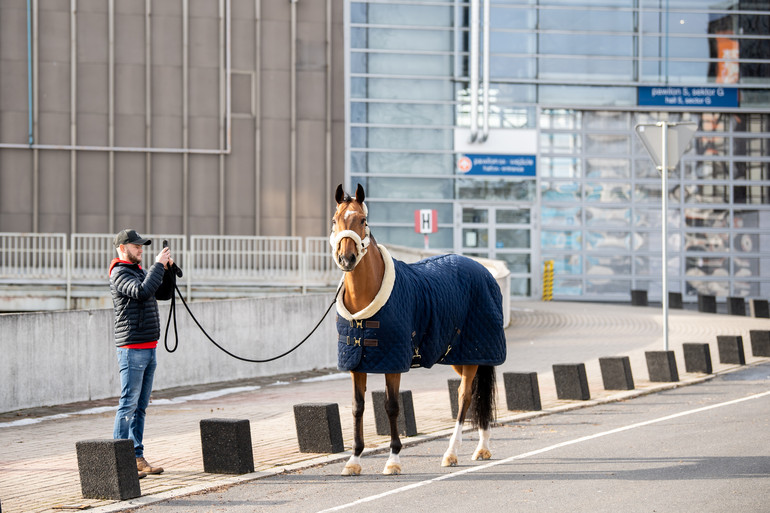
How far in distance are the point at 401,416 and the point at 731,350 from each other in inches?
366

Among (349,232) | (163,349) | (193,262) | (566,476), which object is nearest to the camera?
(349,232)

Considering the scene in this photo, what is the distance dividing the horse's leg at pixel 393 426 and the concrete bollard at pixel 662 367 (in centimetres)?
767

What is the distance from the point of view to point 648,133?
17188 millimetres

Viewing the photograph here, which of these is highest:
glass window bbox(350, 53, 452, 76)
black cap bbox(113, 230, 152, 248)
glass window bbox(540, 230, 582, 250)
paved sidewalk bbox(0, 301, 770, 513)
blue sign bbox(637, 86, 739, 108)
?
glass window bbox(350, 53, 452, 76)

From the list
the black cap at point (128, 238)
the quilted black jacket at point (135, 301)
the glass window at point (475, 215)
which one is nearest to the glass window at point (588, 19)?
the glass window at point (475, 215)

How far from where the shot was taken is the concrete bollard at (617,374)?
15.1m

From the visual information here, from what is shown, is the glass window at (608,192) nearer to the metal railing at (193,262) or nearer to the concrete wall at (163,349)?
the metal railing at (193,262)

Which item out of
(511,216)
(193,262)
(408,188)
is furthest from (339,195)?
(511,216)

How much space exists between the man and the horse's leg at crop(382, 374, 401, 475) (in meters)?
1.98

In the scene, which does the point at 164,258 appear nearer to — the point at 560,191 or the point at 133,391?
the point at 133,391

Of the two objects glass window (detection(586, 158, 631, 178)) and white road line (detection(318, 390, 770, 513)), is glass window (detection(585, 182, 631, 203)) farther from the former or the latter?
white road line (detection(318, 390, 770, 513))

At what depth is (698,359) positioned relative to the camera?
17.0 meters

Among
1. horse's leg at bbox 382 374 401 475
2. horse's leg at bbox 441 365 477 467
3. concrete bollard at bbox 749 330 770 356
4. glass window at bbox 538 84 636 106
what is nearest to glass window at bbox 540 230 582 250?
glass window at bbox 538 84 636 106

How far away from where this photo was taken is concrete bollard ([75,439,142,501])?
26.2 ft
